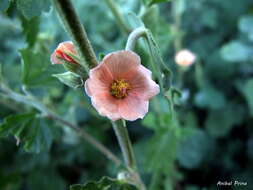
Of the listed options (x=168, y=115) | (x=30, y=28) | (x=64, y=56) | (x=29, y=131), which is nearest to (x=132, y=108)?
(x=64, y=56)

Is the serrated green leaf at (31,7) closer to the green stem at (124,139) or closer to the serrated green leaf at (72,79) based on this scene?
the serrated green leaf at (72,79)

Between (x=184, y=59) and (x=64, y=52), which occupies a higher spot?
(x=64, y=52)

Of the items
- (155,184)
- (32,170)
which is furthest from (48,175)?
(155,184)

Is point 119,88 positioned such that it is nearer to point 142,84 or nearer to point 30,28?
point 142,84

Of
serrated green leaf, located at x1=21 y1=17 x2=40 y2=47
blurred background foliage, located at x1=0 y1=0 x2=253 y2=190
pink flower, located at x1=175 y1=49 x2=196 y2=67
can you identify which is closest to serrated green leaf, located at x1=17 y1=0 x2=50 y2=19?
serrated green leaf, located at x1=21 y1=17 x2=40 y2=47

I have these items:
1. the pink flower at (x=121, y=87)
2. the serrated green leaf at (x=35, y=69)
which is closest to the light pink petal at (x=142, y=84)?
the pink flower at (x=121, y=87)

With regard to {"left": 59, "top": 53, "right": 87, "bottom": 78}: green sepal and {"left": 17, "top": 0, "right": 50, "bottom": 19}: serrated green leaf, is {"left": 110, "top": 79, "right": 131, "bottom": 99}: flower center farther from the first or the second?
{"left": 17, "top": 0, "right": 50, "bottom": 19}: serrated green leaf

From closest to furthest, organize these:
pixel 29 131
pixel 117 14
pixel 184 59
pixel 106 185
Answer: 1. pixel 106 185
2. pixel 29 131
3. pixel 117 14
4. pixel 184 59
